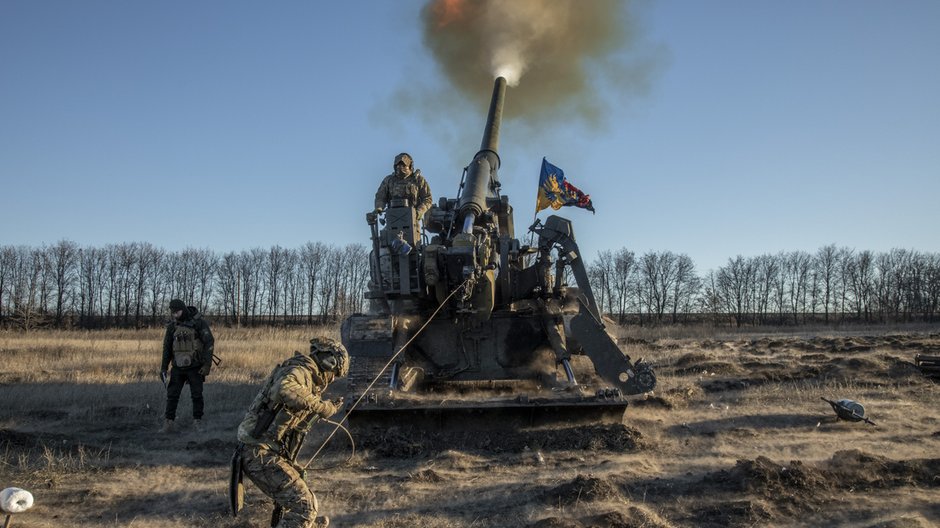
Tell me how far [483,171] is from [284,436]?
7.36m

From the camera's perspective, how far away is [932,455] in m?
7.08

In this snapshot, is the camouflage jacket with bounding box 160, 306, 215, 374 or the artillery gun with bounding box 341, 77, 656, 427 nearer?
the artillery gun with bounding box 341, 77, 656, 427

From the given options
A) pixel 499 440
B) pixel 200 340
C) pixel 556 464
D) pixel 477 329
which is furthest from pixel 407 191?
pixel 556 464

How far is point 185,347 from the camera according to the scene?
975 cm

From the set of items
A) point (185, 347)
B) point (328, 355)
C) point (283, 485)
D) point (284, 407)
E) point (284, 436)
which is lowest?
point (283, 485)

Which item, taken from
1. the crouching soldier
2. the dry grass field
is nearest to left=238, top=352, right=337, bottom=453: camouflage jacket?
the crouching soldier

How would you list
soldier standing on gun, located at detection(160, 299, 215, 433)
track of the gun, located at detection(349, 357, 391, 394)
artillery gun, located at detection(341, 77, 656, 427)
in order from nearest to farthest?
artillery gun, located at detection(341, 77, 656, 427), track of the gun, located at detection(349, 357, 391, 394), soldier standing on gun, located at detection(160, 299, 215, 433)

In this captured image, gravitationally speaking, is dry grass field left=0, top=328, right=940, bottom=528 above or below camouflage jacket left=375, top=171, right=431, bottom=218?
below

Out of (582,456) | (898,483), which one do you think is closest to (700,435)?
(582,456)

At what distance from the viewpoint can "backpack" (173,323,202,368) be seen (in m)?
9.72

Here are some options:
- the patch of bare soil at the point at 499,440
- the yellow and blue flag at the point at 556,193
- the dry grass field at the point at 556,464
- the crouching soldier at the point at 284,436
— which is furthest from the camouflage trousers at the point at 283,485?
the yellow and blue flag at the point at 556,193

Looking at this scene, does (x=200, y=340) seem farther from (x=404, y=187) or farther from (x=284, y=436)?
(x=284, y=436)

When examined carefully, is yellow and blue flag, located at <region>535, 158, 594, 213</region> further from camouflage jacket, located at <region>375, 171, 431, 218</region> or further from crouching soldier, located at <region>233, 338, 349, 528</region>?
crouching soldier, located at <region>233, 338, 349, 528</region>

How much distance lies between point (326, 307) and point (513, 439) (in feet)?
175
